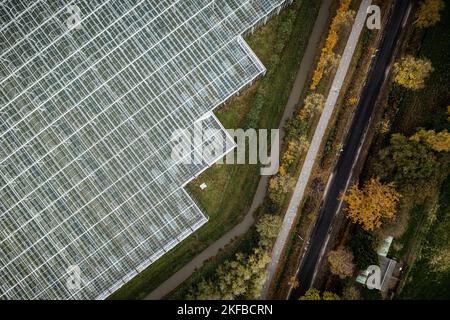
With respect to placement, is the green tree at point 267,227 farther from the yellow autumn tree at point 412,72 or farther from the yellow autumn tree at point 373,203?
the yellow autumn tree at point 412,72

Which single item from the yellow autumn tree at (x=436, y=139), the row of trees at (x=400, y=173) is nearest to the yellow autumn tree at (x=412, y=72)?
the row of trees at (x=400, y=173)

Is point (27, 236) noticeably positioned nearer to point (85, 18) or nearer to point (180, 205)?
point (180, 205)

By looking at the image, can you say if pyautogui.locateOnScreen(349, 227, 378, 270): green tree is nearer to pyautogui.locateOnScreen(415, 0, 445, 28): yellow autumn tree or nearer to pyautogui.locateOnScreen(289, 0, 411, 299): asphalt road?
pyautogui.locateOnScreen(289, 0, 411, 299): asphalt road

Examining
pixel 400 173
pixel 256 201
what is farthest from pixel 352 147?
pixel 256 201

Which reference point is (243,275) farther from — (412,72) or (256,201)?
(412,72)

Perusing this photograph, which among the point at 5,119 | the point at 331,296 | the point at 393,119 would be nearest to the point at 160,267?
the point at 331,296
